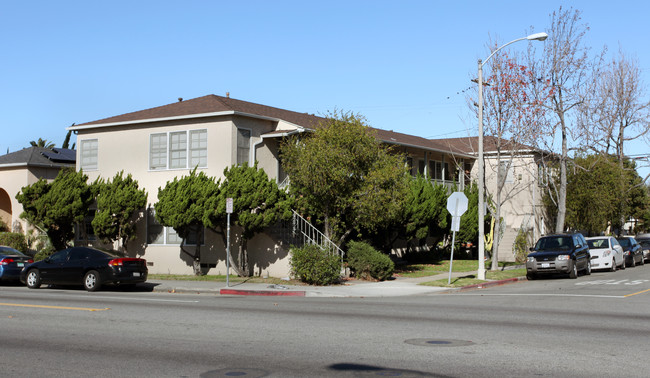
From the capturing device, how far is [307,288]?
19.8m

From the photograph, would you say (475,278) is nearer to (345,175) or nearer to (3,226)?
(345,175)

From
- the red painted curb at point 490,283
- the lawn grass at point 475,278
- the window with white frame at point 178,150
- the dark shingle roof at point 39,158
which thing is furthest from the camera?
the dark shingle roof at point 39,158

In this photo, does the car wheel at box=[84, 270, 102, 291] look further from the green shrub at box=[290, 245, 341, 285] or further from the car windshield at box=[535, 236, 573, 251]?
the car windshield at box=[535, 236, 573, 251]

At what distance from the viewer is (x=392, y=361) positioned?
8.02m

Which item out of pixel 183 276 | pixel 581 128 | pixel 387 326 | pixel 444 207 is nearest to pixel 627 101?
pixel 581 128

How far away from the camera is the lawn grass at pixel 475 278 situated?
71.7 feet

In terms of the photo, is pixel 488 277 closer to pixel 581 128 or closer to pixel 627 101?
pixel 581 128

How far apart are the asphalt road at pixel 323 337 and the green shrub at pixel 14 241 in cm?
1431

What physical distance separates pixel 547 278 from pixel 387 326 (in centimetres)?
1672

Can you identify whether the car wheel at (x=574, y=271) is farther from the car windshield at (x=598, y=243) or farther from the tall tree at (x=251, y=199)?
the tall tree at (x=251, y=199)

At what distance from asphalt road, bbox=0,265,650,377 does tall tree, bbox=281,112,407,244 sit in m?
6.05

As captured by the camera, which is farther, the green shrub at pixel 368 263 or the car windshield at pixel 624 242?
the car windshield at pixel 624 242

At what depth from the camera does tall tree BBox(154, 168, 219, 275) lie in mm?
22688

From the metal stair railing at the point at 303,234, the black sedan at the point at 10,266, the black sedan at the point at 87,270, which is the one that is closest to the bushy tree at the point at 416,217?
the metal stair railing at the point at 303,234
